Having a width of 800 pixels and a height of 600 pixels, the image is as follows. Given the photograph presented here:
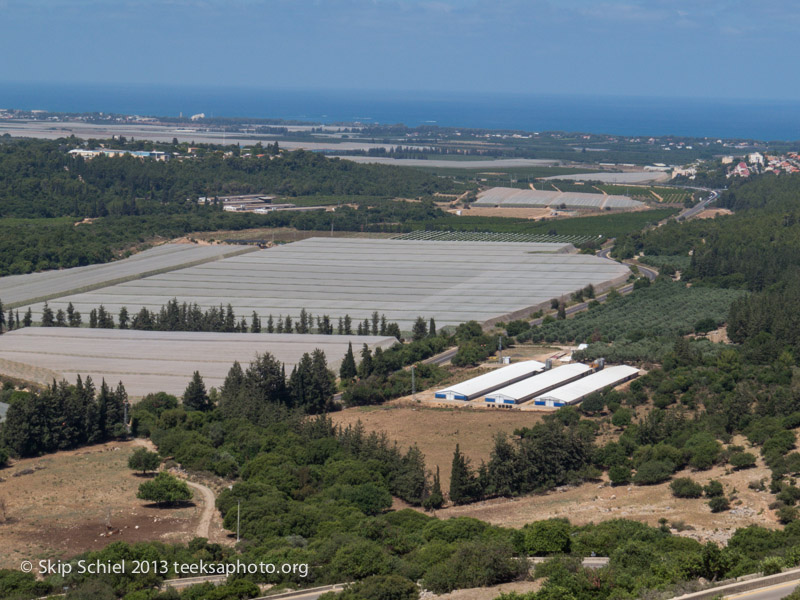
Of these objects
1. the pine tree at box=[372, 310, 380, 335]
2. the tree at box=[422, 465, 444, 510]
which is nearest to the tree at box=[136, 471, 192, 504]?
the tree at box=[422, 465, 444, 510]

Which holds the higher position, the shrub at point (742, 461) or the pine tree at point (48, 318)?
the shrub at point (742, 461)

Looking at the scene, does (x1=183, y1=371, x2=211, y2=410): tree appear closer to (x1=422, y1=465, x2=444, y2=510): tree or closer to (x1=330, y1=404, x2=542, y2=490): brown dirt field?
(x1=330, y1=404, x2=542, y2=490): brown dirt field

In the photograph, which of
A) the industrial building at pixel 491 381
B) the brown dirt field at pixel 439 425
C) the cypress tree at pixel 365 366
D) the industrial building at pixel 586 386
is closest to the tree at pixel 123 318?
the cypress tree at pixel 365 366

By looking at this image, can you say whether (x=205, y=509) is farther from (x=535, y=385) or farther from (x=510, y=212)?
(x=510, y=212)

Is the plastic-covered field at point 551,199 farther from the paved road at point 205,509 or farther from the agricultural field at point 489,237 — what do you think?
the paved road at point 205,509

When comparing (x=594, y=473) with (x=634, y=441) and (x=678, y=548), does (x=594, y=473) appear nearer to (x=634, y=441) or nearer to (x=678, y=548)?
(x=634, y=441)

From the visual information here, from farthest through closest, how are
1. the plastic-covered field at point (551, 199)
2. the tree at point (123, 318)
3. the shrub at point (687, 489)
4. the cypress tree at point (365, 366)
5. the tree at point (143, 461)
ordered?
the plastic-covered field at point (551, 199) → the tree at point (123, 318) → the cypress tree at point (365, 366) → the tree at point (143, 461) → the shrub at point (687, 489)
